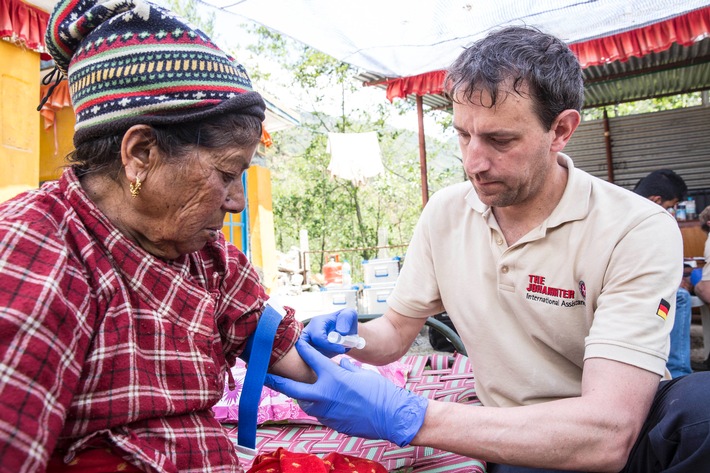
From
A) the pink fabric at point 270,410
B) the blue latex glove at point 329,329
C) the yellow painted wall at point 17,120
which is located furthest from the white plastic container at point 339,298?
the blue latex glove at point 329,329

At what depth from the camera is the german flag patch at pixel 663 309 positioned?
1.54 metres

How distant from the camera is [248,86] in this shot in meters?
1.29

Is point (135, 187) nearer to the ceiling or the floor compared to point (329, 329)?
nearer to the ceiling

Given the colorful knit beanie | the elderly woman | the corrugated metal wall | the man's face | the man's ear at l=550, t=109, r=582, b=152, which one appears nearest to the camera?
the elderly woman

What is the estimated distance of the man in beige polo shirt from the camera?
1.44 m

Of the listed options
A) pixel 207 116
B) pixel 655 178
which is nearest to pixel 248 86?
pixel 207 116

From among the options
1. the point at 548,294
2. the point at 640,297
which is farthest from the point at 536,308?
the point at 640,297

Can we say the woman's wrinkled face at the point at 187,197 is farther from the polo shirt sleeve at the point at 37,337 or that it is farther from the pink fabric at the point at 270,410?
the pink fabric at the point at 270,410

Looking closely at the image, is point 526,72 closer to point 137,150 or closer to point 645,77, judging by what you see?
point 137,150

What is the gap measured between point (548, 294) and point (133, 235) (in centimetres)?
131

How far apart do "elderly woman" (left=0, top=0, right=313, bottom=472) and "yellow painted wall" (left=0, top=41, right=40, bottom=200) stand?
10.2 feet

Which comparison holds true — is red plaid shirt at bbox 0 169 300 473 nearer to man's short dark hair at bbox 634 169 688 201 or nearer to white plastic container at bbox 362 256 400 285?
man's short dark hair at bbox 634 169 688 201

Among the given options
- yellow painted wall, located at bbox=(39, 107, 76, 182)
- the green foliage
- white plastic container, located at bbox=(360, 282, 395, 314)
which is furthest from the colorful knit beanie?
the green foliage

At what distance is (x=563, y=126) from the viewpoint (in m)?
1.81
